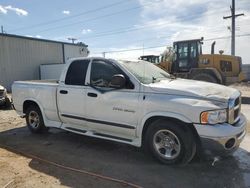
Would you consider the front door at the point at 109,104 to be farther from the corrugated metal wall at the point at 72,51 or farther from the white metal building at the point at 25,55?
the corrugated metal wall at the point at 72,51

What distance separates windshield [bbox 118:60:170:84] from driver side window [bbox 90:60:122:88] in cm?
24

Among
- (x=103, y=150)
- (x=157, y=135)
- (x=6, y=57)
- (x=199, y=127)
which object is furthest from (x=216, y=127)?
(x=6, y=57)

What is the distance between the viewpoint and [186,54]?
54.6 ft

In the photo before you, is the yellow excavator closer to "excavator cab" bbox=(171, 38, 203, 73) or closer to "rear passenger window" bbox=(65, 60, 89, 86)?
"excavator cab" bbox=(171, 38, 203, 73)

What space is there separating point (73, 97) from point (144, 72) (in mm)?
1627

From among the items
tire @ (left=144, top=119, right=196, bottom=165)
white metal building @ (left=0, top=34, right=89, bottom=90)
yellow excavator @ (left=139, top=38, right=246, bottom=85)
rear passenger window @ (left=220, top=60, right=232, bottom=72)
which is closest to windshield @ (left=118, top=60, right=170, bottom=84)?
tire @ (left=144, top=119, right=196, bottom=165)

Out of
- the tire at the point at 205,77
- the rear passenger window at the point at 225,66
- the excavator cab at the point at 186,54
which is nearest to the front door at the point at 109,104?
the tire at the point at 205,77

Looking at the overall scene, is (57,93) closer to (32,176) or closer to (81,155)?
(81,155)

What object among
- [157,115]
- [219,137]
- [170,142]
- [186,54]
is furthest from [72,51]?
[219,137]

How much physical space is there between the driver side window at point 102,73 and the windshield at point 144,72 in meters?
Answer: 0.24

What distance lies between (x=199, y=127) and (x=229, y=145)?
0.57m

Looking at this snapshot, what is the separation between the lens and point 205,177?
14.8 ft

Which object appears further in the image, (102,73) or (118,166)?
(102,73)

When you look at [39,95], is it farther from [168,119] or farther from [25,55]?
[25,55]
